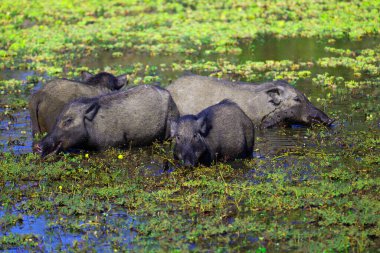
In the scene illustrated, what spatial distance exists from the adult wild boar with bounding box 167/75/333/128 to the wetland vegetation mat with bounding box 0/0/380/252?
402 mm

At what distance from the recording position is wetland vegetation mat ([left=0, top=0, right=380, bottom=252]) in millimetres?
8680

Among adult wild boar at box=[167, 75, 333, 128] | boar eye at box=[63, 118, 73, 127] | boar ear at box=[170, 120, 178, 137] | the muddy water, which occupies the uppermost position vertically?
boar ear at box=[170, 120, 178, 137]

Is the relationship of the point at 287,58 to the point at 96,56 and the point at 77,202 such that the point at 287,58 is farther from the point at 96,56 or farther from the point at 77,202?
the point at 77,202

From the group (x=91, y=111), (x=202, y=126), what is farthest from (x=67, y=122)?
(x=202, y=126)

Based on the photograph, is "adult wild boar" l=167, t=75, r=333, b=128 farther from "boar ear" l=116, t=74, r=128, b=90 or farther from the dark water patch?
the dark water patch

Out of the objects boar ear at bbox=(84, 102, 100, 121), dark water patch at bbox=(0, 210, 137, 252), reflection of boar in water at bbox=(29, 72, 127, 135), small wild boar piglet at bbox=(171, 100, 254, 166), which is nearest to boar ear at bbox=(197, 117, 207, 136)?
small wild boar piglet at bbox=(171, 100, 254, 166)

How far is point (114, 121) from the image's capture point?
42.7ft

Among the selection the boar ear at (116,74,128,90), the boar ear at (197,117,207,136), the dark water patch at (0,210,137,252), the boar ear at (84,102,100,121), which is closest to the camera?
the dark water patch at (0,210,137,252)

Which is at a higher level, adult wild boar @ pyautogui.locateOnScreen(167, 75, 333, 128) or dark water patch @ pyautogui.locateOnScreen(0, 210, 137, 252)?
dark water patch @ pyautogui.locateOnScreen(0, 210, 137, 252)

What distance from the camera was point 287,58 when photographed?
64.4 feet

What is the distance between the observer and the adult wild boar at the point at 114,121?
41.4 feet

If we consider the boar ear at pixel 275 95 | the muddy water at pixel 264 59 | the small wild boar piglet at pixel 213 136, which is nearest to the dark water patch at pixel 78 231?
the small wild boar piglet at pixel 213 136

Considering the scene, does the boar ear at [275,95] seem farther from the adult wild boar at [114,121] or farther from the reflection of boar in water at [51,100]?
the reflection of boar in water at [51,100]

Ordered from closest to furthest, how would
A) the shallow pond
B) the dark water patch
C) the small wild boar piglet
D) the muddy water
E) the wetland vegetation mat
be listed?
the dark water patch
the wetland vegetation mat
the shallow pond
the small wild boar piglet
the muddy water
